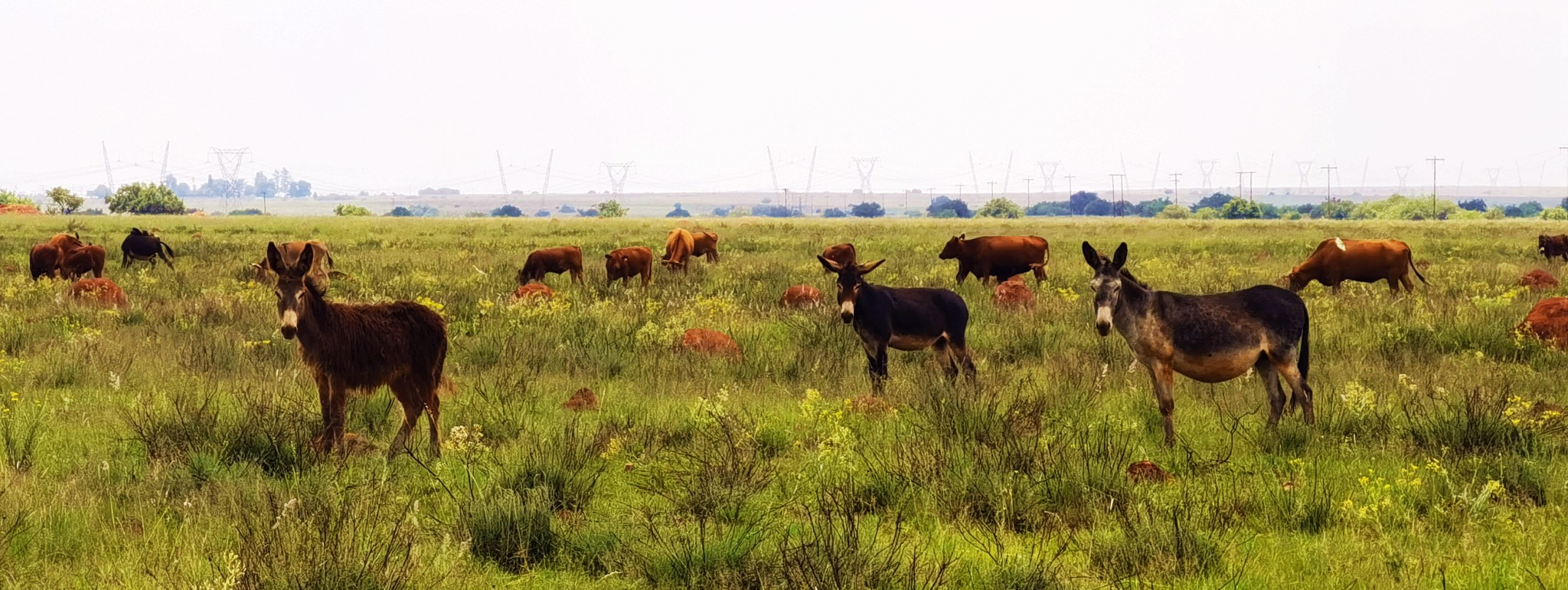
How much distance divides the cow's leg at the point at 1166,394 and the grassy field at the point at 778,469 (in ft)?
0.57

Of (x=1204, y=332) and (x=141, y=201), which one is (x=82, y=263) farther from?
(x=141, y=201)

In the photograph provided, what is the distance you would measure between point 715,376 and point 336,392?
413cm

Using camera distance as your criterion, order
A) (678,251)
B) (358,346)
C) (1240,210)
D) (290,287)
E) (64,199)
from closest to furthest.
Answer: (290,287) → (358,346) → (678,251) → (64,199) → (1240,210)

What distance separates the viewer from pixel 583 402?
358 inches

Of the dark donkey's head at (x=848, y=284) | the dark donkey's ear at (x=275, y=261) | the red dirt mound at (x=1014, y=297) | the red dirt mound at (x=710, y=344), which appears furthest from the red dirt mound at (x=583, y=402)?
the red dirt mound at (x=1014, y=297)

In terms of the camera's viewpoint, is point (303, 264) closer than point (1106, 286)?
Yes

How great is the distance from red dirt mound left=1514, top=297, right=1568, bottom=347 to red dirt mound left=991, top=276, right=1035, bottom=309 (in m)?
5.98

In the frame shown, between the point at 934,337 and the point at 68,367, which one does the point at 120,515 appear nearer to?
the point at 68,367

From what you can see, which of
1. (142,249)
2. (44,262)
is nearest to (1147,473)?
(44,262)

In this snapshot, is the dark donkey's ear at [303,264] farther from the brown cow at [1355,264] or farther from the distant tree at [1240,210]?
the distant tree at [1240,210]

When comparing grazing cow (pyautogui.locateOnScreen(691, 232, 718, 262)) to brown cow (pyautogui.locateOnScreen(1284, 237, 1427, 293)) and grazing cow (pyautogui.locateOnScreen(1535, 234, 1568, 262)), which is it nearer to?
brown cow (pyautogui.locateOnScreen(1284, 237, 1427, 293))

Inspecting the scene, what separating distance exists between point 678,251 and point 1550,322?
17.3m

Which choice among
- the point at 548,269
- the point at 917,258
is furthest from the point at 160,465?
the point at 917,258

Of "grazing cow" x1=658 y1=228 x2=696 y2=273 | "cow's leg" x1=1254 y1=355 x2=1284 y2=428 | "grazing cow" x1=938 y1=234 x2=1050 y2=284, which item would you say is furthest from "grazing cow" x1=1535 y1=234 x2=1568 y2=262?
"cow's leg" x1=1254 y1=355 x2=1284 y2=428
